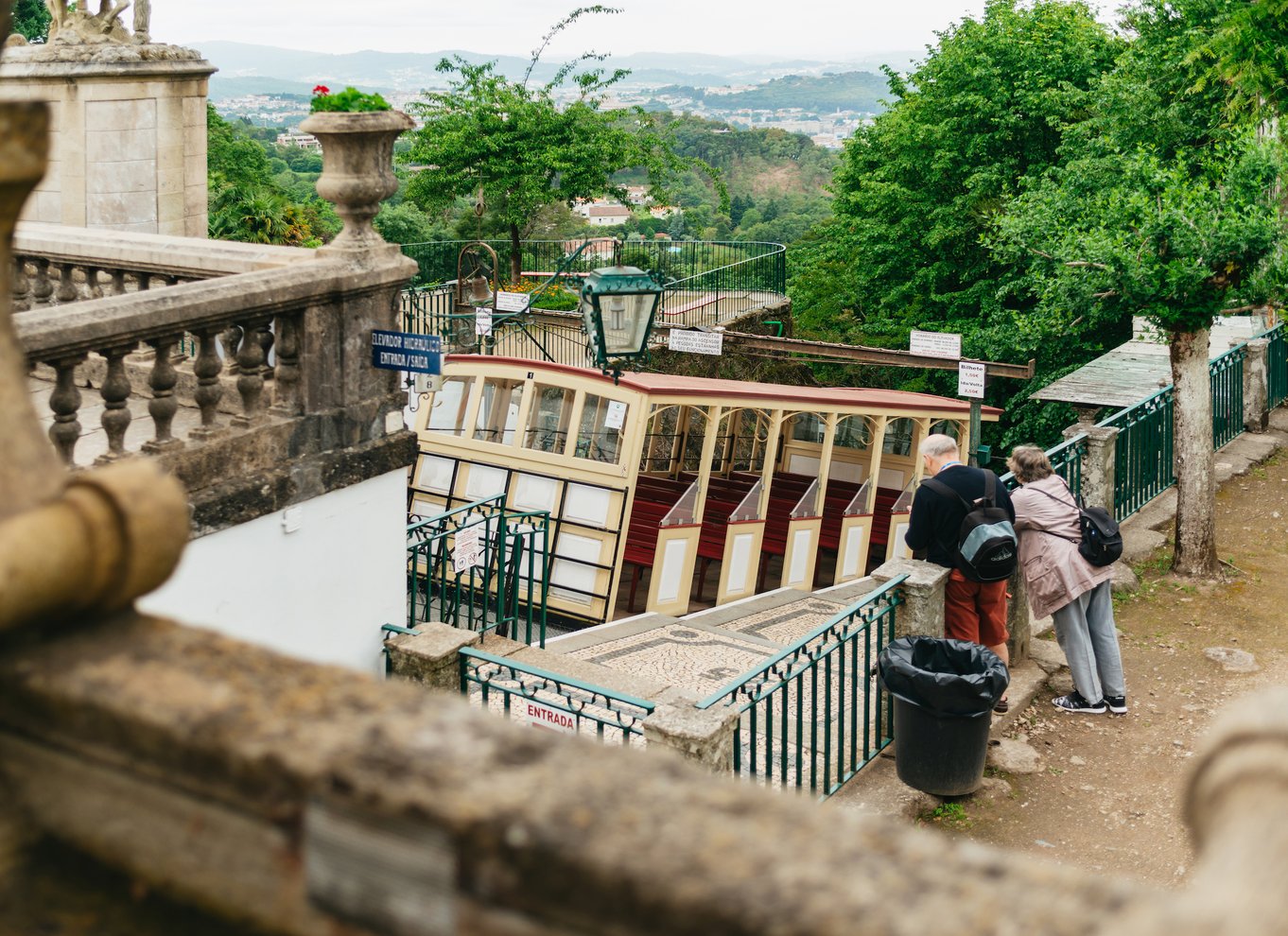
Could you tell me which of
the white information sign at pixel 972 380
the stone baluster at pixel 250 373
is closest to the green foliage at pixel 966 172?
the white information sign at pixel 972 380

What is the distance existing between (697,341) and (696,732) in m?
11.6

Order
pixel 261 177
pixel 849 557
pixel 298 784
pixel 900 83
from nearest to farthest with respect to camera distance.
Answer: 1. pixel 298 784
2. pixel 849 557
3. pixel 900 83
4. pixel 261 177

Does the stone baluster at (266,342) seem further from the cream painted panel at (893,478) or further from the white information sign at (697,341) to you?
the cream painted panel at (893,478)

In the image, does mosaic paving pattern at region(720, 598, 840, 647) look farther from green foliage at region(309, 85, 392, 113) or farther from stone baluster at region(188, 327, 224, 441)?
stone baluster at region(188, 327, 224, 441)

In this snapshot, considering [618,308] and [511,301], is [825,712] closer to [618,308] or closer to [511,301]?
[618,308]

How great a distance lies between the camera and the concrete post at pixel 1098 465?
10.6 metres

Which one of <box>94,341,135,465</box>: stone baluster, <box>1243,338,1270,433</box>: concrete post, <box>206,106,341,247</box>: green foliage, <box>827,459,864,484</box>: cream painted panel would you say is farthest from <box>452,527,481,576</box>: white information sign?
<box>206,106,341,247</box>: green foliage

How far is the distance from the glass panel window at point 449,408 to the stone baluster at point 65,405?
29.5 feet

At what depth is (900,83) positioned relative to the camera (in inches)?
1220

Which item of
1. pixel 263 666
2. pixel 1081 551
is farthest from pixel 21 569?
pixel 1081 551

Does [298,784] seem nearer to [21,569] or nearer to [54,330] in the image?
[21,569]

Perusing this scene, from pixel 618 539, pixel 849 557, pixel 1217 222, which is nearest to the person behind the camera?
pixel 1217 222

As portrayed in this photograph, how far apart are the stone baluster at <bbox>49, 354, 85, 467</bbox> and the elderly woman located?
16.6 feet

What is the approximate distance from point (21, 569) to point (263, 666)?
0.99ft
